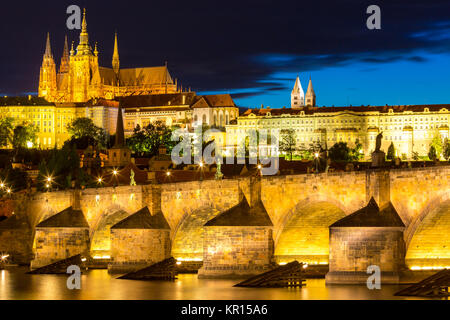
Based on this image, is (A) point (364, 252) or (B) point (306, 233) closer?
(A) point (364, 252)

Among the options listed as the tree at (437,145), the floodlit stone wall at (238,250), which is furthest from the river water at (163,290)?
the tree at (437,145)

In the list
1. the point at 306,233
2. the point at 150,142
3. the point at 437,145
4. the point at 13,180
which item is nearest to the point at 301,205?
the point at 306,233

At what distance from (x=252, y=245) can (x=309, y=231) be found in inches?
108

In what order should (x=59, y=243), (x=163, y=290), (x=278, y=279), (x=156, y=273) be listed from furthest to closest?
(x=59, y=243) → (x=156, y=273) → (x=163, y=290) → (x=278, y=279)

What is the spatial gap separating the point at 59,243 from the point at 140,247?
343 inches

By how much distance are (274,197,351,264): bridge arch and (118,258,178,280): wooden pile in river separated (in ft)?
21.7

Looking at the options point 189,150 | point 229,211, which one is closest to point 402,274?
point 229,211

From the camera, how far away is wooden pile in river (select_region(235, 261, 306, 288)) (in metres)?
43.4

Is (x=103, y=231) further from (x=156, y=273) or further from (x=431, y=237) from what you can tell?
(x=431, y=237)

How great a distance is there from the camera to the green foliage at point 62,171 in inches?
3622

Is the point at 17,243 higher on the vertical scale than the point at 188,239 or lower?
lower

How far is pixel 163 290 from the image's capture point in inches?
1794

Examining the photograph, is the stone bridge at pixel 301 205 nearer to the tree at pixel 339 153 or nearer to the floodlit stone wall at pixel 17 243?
the floodlit stone wall at pixel 17 243
